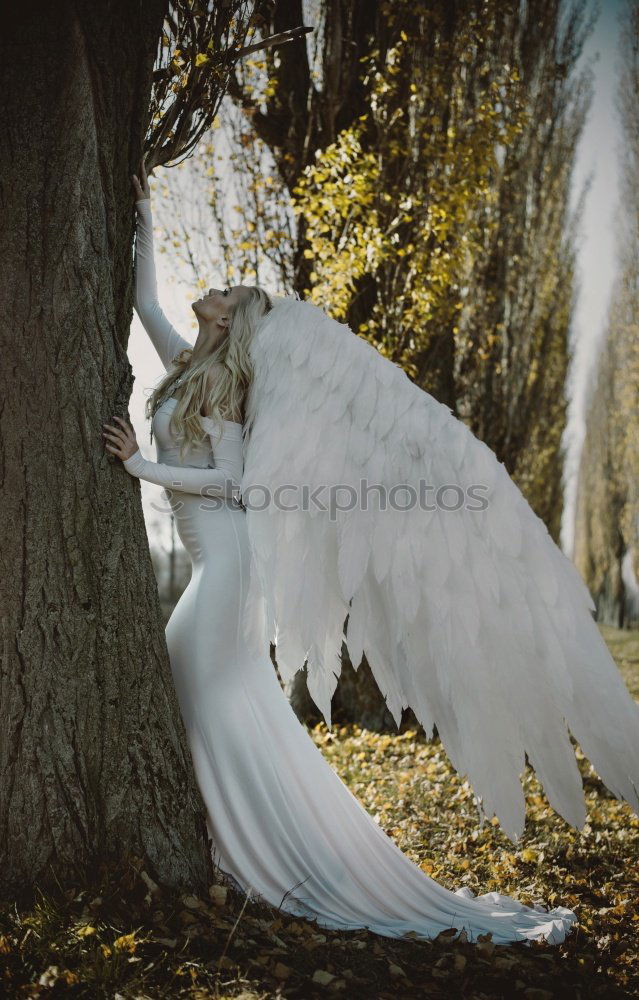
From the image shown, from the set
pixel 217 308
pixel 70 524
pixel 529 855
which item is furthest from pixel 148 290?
pixel 529 855

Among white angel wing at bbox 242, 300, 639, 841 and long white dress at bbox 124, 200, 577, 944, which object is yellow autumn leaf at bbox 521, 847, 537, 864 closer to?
long white dress at bbox 124, 200, 577, 944

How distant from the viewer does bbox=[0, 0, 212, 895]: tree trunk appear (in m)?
2.50

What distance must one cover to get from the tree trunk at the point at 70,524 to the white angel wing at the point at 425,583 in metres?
0.52

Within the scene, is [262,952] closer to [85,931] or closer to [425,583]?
[85,931]

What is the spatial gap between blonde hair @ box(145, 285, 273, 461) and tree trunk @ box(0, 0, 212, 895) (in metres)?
0.47

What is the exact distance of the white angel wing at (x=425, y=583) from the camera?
8.76ft

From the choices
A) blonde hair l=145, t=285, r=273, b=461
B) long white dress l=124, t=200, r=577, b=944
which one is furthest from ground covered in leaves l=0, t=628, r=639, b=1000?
blonde hair l=145, t=285, r=273, b=461

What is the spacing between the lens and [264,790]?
9.53 feet

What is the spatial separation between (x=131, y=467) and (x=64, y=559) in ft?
1.34

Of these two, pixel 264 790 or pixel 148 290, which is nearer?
pixel 264 790

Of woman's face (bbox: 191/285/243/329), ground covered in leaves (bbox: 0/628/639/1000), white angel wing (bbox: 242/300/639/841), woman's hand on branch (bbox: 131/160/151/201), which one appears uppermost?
woman's hand on branch (bbox: 131/160/151/201)

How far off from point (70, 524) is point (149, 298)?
1262 millimetres

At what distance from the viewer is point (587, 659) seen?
2676 millimetres

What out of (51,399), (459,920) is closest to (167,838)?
(459,920)
